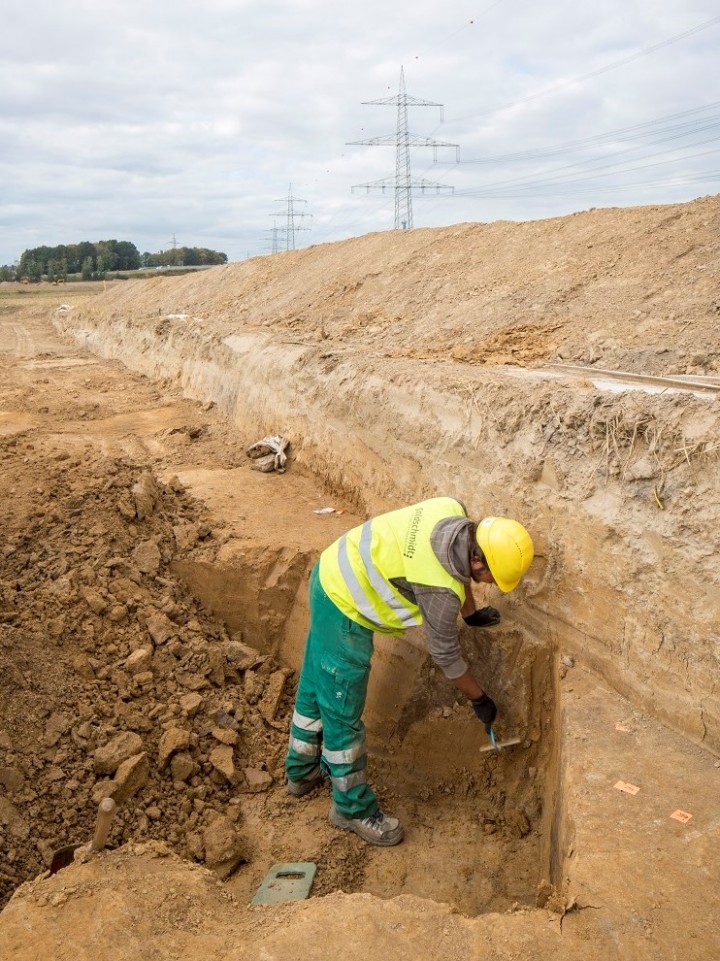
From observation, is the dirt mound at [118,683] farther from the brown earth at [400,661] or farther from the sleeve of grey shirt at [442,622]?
the sleeve of grey shirt at [442,622]

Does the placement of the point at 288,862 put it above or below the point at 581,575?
below

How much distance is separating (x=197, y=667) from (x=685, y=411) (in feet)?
11.5

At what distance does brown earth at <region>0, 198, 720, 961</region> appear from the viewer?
2.94 metres

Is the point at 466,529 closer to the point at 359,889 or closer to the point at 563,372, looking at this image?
the point at 359,889

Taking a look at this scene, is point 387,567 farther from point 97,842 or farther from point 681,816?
point 97,842

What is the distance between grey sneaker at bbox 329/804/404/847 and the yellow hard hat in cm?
165

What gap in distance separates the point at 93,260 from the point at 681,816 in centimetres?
6059

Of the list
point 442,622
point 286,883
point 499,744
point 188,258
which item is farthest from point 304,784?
point 188,258

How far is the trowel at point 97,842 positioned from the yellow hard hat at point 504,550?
7.14 ft

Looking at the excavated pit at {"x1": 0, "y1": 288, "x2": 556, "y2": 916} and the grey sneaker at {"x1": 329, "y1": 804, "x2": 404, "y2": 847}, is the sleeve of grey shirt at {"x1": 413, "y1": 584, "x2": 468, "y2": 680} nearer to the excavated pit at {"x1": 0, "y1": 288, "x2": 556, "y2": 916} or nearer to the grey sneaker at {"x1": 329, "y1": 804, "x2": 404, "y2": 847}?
the excavated pit at {"x1": 0, "y1": 288, "x2": 556, "y2": 916}

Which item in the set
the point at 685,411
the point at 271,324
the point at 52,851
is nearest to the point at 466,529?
the point at 685,411

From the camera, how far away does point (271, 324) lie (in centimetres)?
1137

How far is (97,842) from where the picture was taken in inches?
139

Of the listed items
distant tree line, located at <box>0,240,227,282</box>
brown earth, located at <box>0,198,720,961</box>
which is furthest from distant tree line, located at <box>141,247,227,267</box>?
brown earth, located at <box>0,198,720,961</box>
